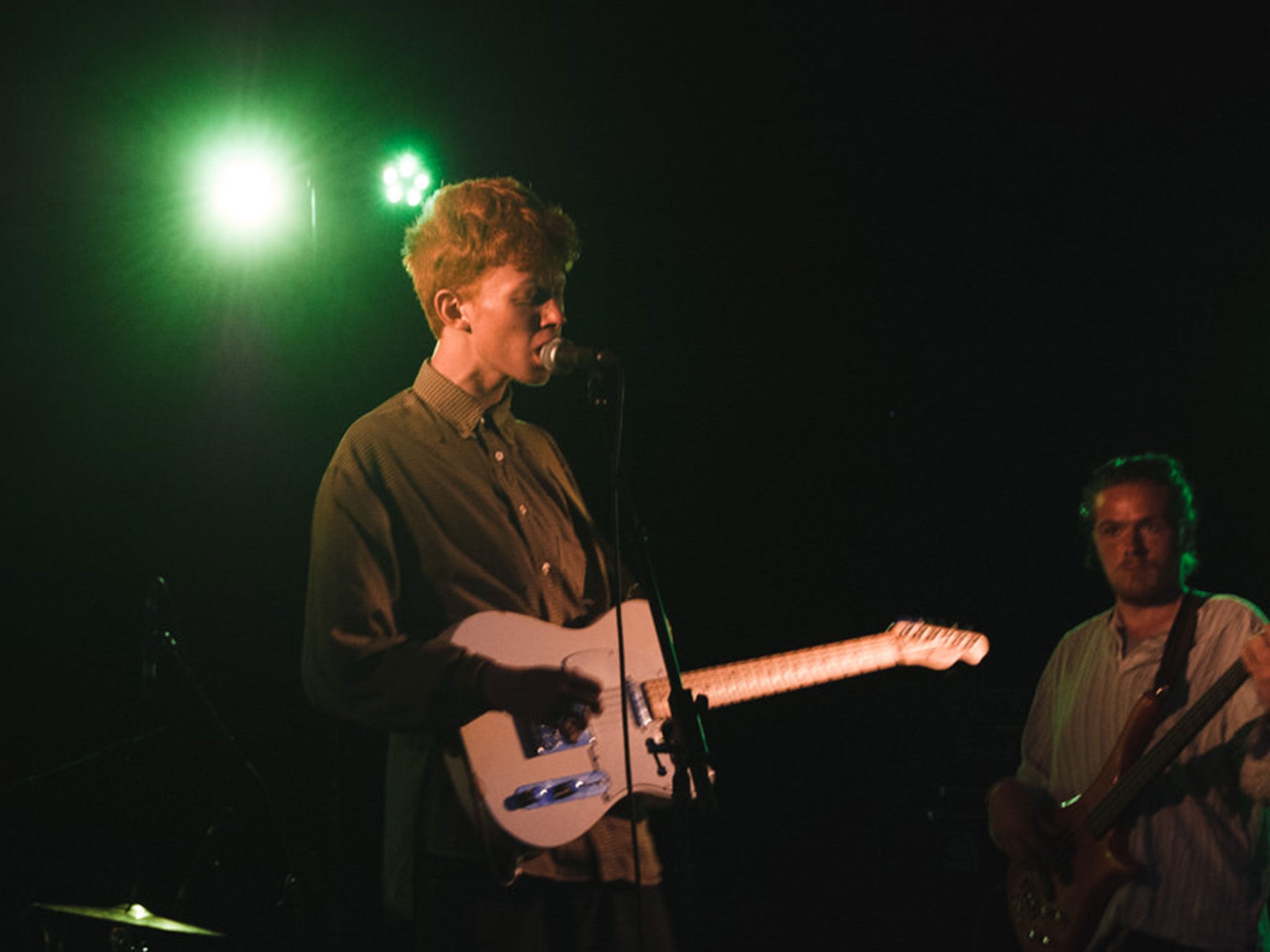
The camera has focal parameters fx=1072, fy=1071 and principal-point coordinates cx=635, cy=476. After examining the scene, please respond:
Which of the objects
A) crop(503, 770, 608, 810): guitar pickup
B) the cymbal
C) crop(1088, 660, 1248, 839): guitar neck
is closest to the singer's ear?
crop(503, 770, 608, 810): guitar pickup

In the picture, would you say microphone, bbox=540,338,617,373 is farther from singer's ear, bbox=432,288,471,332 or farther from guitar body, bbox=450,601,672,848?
guitar body, bbox=450,601,672,848

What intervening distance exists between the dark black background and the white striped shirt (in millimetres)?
1116

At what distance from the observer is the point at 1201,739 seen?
2.77m

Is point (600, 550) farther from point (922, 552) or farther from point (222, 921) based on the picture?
point (922, 552)

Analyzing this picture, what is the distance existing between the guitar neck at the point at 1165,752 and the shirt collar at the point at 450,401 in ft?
6.22

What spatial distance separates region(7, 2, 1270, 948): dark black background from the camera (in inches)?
Result: 134

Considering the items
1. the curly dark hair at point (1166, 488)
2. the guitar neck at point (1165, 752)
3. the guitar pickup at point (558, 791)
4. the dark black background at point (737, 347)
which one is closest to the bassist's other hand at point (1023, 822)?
the guitar neck at point (1165, 752)

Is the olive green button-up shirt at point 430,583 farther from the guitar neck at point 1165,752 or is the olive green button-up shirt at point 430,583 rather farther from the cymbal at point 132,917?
the guitar neck at point 1165,752

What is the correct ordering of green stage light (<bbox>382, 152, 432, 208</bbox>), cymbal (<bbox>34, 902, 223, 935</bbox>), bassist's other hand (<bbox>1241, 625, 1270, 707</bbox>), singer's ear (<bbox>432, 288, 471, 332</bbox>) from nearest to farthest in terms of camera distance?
bassist's other hand (<bbox>1241, 625, 1270, 707</bbox>) < cymbal (<bbox>34, 902, 223, 935</bbox>) < singer's ear (<bbox>432, 288, 471, 332</bbox>) < green stage light (<bbox>382, 152, 432, 208</bbox>)

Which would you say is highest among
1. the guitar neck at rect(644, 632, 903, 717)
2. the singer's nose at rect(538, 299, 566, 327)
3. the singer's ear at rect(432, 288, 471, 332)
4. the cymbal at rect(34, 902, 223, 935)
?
the singer's ear at rect(432, 288, 471, 332)

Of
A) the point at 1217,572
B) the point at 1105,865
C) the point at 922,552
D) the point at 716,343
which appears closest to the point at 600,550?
the point at 1105,865

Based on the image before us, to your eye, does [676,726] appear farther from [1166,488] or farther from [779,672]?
[1166,488]

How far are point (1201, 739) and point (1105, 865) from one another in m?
0.41

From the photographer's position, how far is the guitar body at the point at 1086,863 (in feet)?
9.04
